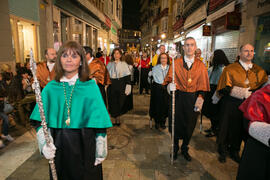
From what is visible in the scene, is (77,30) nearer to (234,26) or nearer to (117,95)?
(117,95)

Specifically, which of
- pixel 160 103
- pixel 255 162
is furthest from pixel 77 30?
pixel 255 162

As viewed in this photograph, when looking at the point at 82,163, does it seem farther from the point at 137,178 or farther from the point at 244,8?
the point at 244,8

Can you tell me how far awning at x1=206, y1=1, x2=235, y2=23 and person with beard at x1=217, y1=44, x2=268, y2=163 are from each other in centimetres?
691

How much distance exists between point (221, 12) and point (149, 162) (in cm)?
997

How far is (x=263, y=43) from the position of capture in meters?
6.69

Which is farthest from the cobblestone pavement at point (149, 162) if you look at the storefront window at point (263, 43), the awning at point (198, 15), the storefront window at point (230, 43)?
the awning at point (198, 15)

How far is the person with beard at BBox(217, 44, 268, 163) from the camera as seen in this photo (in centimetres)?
350

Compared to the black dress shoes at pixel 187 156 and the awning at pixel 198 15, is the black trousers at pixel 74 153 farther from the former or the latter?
the awning at pixel 198 15

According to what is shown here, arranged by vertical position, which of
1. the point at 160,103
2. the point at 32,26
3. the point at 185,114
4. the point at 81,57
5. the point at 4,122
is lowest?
the point at 4,122

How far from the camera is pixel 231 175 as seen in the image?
342 centimetres

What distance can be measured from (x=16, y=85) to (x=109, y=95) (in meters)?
2.58

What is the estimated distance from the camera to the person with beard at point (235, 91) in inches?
138

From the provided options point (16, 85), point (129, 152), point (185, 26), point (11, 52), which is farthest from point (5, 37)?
point (185, 26)

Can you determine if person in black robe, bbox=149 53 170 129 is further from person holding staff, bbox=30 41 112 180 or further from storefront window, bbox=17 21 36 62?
storefront window, bbox=17 21 36 62
